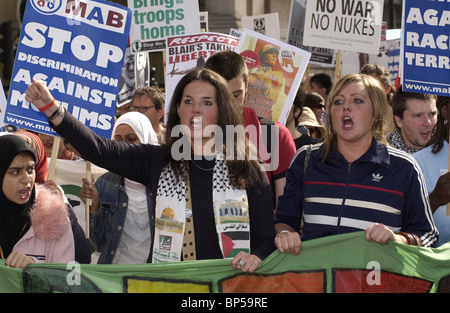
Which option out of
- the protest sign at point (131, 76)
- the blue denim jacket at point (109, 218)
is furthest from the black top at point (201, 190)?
the protest sign at point (131, 76)

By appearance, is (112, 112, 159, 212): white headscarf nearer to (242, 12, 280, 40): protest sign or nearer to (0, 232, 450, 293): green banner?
(0, 232, 450, 293): green banner

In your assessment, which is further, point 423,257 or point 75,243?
point 75,243

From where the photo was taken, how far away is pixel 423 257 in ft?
11.2

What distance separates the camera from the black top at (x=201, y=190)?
11.4 ft

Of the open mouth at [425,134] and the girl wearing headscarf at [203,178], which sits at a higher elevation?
the open mouth at [425,134]

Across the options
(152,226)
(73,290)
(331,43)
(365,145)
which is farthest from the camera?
(331,43)

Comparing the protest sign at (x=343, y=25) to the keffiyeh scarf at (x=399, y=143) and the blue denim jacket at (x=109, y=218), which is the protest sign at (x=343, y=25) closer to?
the keffiyeh scarf at (x=399, y=143)

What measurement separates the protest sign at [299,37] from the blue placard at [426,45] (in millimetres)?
4972

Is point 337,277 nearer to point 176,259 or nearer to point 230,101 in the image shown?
point 176,259

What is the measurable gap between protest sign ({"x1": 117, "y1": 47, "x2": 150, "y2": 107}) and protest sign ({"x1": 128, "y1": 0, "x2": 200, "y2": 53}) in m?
0.41

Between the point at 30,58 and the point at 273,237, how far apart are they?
6.26ft

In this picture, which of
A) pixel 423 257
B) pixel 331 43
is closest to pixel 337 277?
pixel 423 257

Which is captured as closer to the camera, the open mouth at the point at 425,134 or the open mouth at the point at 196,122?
the open mouth at the point at 196,122

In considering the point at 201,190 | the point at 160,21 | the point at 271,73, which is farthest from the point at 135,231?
the point at 160,21
